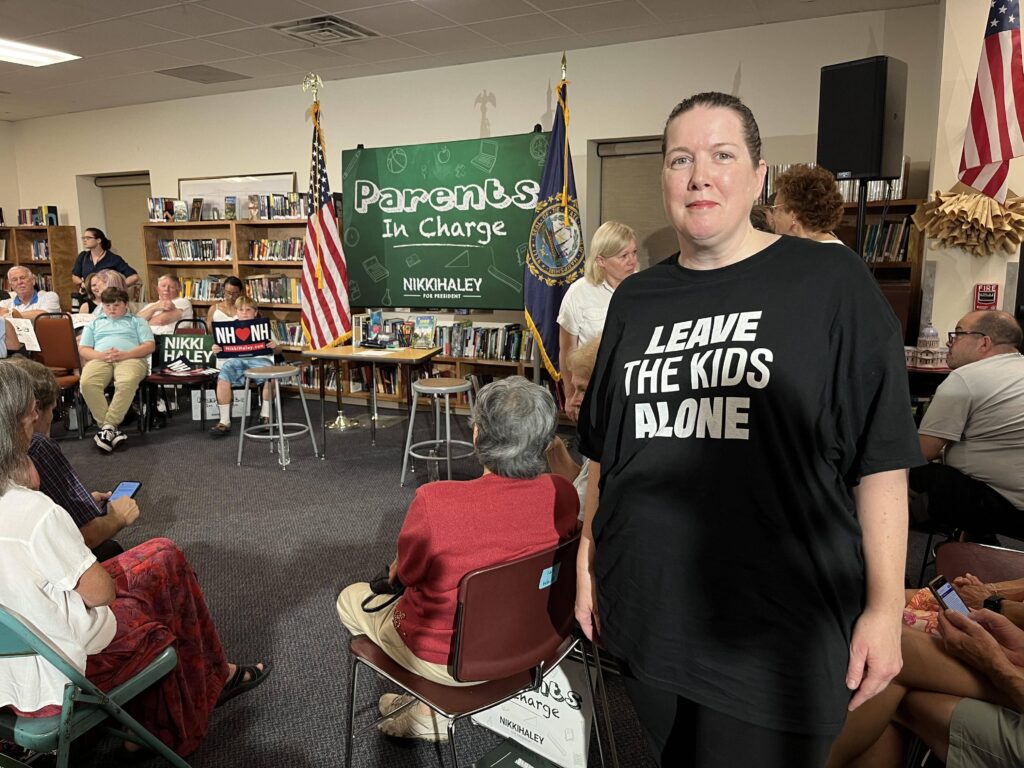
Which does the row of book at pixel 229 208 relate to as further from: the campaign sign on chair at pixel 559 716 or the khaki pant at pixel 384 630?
the campaign sign on chair at pixel 559 716

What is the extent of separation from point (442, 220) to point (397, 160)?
0.67 meters

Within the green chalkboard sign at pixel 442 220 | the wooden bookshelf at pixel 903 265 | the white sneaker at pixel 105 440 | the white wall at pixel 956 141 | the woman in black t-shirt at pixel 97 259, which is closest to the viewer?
the white wall at pixel 956 141

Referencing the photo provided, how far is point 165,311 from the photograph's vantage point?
6.48 meters

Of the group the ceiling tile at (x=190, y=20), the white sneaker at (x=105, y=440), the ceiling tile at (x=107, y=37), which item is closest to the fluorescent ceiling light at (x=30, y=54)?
the ceiling tile at (x=107, y=37)

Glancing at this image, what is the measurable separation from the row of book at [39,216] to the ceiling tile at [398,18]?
5912 mm

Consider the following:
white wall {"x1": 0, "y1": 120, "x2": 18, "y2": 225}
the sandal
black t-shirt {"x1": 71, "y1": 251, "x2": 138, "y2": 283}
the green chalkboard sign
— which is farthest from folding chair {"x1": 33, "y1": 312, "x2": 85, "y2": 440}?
white wall {"x1": 0, "y1": 120, "x2": 18, "y2": 225}

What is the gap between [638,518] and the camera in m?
1.09

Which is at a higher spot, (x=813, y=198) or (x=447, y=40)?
(x=447, y=40)

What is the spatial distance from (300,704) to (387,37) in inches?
194

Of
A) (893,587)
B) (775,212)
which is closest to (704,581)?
(893,587)

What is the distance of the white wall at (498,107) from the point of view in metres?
4.89

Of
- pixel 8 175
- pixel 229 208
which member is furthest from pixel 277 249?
pixel 8 175

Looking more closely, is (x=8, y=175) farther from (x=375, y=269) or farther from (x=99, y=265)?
(x=375, y=269)

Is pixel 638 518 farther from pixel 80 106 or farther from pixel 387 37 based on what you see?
pixel 80 106
